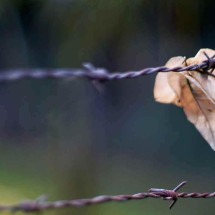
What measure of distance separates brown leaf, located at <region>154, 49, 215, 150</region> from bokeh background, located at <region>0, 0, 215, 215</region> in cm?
190

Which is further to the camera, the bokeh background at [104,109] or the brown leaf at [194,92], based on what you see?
the bokeh background at [104,109]

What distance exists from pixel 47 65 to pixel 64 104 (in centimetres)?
85

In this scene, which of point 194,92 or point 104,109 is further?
point 104,109

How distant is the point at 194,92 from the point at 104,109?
354cm

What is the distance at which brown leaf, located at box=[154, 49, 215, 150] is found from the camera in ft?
3.59

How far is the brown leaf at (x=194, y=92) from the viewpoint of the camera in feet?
3.59

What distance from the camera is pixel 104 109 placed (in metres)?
4.69

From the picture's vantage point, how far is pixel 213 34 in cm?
390

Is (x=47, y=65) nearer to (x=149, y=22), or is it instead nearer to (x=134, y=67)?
(x=134, y=67)

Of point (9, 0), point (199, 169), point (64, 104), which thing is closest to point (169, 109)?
point (199, 169)

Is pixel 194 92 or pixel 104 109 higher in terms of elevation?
pixel 194 92

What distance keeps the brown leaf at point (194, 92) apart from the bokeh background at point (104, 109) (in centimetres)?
190

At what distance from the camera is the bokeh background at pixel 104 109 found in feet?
11.2

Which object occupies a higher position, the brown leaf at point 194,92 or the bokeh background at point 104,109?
the brown leaf at point 194,92
